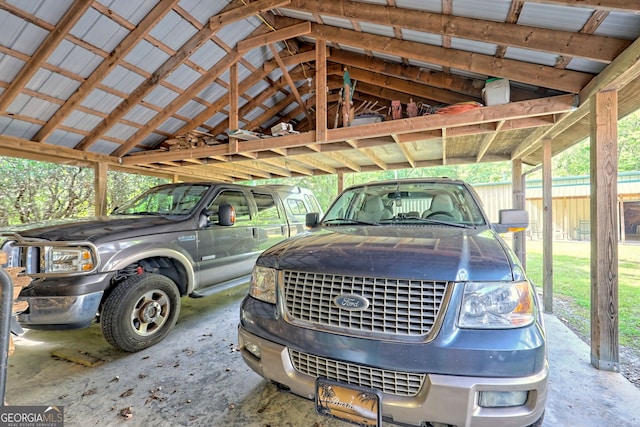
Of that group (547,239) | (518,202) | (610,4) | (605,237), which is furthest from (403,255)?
(518,202)

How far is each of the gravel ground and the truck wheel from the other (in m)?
4.68

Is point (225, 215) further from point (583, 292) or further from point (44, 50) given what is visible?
point (583, 292)

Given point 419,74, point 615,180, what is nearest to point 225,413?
point 615,180

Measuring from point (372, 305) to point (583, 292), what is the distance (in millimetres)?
6413

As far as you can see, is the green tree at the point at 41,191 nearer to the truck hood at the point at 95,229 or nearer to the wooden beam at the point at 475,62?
the truck hood at the point at 95,229

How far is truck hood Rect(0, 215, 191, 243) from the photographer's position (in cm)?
269

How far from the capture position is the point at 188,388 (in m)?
2.38

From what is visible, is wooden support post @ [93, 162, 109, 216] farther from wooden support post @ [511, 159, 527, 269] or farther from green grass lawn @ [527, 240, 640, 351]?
green grass lawn @ [527, 240, 640, 351]

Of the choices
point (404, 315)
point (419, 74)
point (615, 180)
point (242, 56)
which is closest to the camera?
point (404, 315)

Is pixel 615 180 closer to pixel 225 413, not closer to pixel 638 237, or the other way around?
pixel 225 413

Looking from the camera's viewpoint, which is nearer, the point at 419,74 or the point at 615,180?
the point at 615,180

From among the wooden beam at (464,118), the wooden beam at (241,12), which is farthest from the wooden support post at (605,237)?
the wooden beam at (241,12)

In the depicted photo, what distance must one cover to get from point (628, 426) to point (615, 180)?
216 cm

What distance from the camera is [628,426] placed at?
197 centimetres
